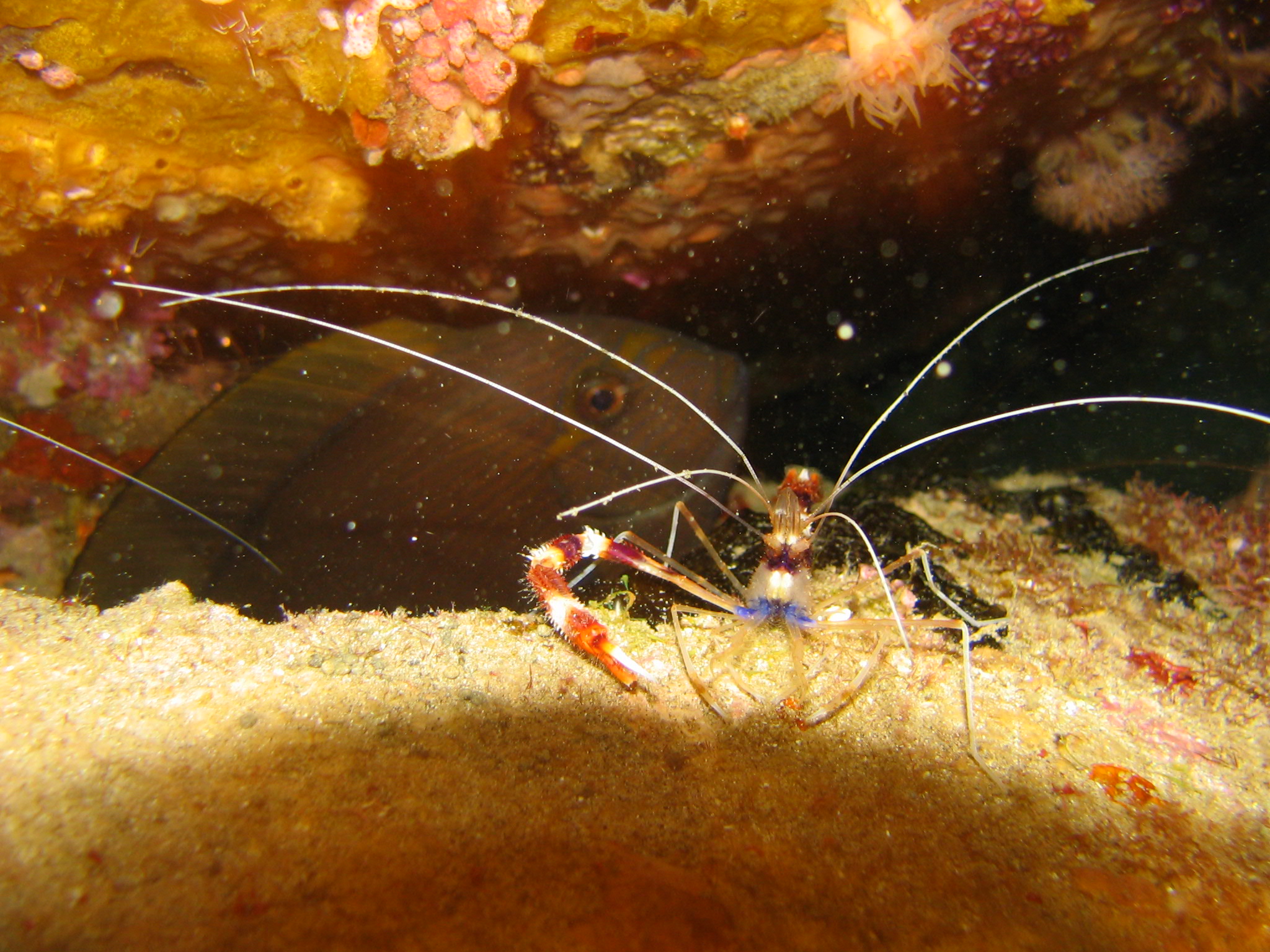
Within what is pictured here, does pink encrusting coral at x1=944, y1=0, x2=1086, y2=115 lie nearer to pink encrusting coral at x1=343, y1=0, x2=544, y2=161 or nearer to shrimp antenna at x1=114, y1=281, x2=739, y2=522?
pink encrusting coral at x1=343, y1=0, x2=544, y2=161

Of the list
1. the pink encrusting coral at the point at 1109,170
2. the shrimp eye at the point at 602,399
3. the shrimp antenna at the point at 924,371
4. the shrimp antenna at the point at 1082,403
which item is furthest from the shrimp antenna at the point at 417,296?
the pink encrusting coral at the point at 1109,170

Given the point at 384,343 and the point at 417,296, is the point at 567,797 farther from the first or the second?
the point at 417,296

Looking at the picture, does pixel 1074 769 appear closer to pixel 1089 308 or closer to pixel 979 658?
pixel 979 658

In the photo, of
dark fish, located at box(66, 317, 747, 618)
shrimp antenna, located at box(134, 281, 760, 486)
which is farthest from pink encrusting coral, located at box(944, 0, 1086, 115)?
dark fish, located at box(66, 317, 747, 618)

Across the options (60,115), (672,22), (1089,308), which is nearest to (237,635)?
(60,115)

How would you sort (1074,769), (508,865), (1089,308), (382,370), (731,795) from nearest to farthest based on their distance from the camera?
1. (508,865)
2. (731,795)
3. (1074,769)
4. (382,370)
5. (1089,308)

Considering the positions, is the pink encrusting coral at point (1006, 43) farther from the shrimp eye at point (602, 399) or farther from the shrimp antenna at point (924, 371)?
the shrimp eye at point (602, 399)

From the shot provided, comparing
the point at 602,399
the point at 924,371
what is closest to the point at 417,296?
the point at 602,399
